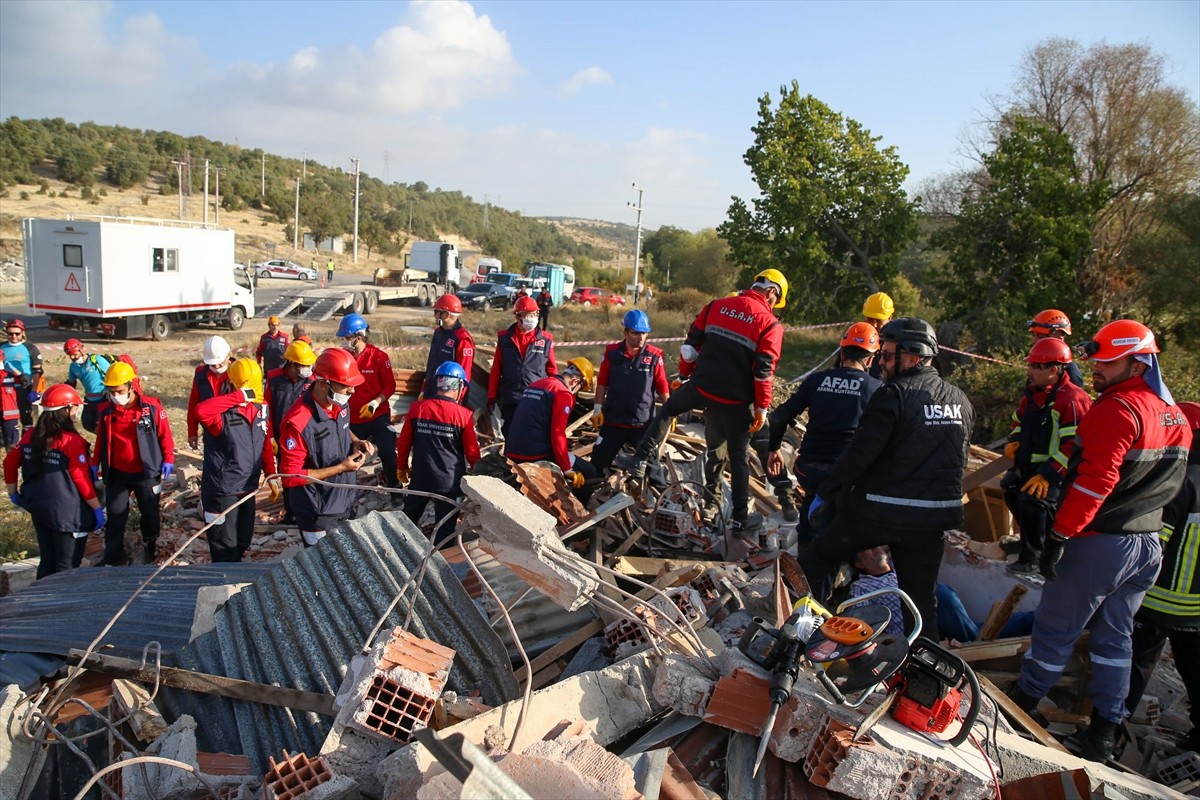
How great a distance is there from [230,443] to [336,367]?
101 centimetres

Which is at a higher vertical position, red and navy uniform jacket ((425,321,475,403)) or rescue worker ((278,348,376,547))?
red and navy uniform jacket ((425,321,475,403))

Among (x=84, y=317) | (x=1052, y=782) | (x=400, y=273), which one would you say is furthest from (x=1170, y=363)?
(x=400, y=273)

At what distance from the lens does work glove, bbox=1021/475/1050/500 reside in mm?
4918

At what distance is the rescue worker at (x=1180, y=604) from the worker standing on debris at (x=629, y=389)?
12.2ft

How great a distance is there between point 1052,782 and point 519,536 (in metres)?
2.05

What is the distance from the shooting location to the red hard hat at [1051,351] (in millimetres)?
5102

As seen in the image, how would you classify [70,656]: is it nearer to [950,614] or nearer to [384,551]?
[384,551]

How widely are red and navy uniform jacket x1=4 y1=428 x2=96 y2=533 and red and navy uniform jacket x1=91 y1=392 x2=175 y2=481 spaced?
30cm

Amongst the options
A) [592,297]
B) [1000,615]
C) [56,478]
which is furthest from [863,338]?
[592,297]

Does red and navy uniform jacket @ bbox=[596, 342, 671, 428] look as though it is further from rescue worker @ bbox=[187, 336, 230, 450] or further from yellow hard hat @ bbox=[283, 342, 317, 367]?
rescue worker @ bbox=[187, 336, 230, 450]

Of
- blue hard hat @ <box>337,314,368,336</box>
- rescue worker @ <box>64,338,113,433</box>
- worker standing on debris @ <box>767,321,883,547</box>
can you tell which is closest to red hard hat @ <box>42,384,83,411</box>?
blue hard hat @ <box>337,314,368,336</box>

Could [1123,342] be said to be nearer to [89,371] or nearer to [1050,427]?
[1050,427]

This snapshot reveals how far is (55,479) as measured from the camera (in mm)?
5320

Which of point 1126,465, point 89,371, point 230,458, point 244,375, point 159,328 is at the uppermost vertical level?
point 1126,465
